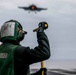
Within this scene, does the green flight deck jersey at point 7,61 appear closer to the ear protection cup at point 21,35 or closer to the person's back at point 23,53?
the person's back at point 23,53

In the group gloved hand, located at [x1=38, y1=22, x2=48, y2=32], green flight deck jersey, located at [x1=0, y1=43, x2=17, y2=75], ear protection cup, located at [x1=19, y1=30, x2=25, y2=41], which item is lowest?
green flight deck jersey, located at [x1=0, y1=43, x2=17, y2=75]

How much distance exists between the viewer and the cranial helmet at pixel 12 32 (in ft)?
17.2

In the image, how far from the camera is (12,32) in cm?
524

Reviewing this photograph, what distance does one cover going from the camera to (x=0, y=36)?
5.37m

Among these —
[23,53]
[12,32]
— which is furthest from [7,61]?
[12,32]

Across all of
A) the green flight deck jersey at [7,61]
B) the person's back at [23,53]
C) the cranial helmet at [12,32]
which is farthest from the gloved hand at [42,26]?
the green flight deck jersey at [7,61]

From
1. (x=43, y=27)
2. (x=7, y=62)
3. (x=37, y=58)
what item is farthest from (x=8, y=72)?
(x=43, y=27)

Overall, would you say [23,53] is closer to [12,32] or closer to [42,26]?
[12,32]

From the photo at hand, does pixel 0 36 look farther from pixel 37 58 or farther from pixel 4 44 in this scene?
pixel 37 58

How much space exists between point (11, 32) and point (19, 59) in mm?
471

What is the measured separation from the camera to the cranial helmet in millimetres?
5246

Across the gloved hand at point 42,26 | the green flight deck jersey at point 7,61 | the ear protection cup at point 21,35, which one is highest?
the gloved hand at point 42,26

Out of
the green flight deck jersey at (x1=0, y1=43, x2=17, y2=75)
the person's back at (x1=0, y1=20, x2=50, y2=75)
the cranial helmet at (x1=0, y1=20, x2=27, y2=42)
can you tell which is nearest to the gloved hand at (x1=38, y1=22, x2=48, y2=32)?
the person's back at (x1=0, y1=20, x2=50, y2=75)

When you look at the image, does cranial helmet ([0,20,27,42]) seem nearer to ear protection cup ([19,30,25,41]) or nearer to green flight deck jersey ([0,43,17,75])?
ear protection cup ([19,30,25,41])
